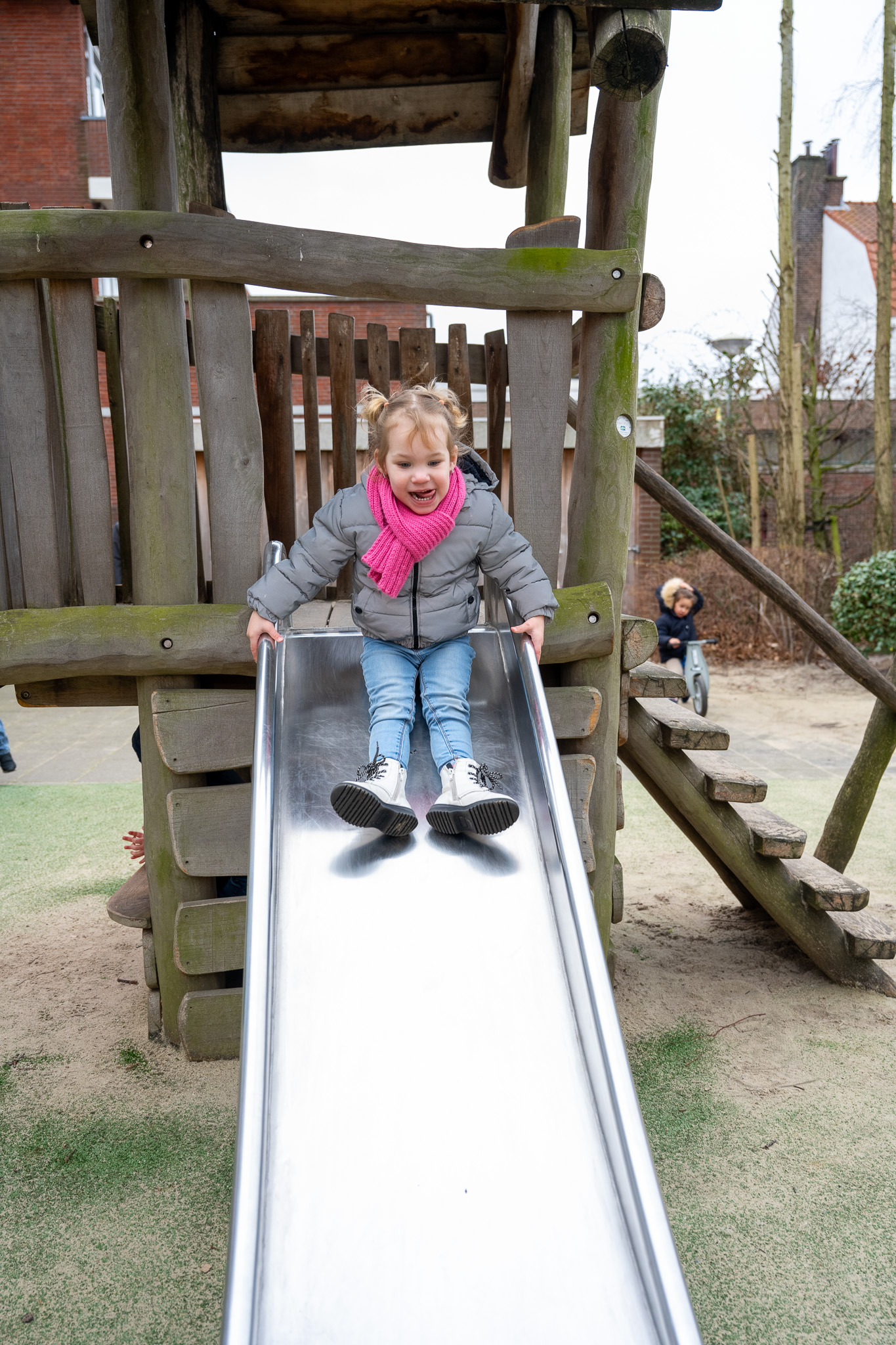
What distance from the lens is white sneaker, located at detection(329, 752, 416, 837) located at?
2398 millimetres

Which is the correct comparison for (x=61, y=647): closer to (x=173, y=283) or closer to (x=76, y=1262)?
(x=173, y=283)

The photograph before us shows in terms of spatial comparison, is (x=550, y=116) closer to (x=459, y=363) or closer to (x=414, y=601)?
(x=459, y=363)

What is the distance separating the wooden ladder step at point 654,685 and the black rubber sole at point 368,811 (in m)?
1.43

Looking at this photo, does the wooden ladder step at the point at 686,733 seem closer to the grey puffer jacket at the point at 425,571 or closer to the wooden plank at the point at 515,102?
the grey puffer jacket at the point at 425,571

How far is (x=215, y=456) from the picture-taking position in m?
3.09

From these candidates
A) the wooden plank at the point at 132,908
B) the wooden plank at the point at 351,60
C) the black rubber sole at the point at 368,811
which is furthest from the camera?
the wooden plank at the point at 351,60

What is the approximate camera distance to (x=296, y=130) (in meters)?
4.93

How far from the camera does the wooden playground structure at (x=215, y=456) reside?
294cm

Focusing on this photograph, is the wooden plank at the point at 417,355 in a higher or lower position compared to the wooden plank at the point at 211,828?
higher

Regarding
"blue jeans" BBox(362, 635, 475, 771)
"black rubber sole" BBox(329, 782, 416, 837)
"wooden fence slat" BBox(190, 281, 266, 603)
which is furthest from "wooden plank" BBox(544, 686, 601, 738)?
"wooden fence slat" BBox(190, 281, 266, 603)

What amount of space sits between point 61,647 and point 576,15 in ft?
11.2

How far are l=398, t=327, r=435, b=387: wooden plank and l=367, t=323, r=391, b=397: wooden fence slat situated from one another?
0.09m

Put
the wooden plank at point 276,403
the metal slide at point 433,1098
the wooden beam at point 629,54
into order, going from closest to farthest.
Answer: the metal slide at point 433,1098 < the wooden beam at point 629,54 < the wooden plank at point 276,403

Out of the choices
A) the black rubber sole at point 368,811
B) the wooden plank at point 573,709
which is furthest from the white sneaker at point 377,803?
the wooden plank at point 573,709
